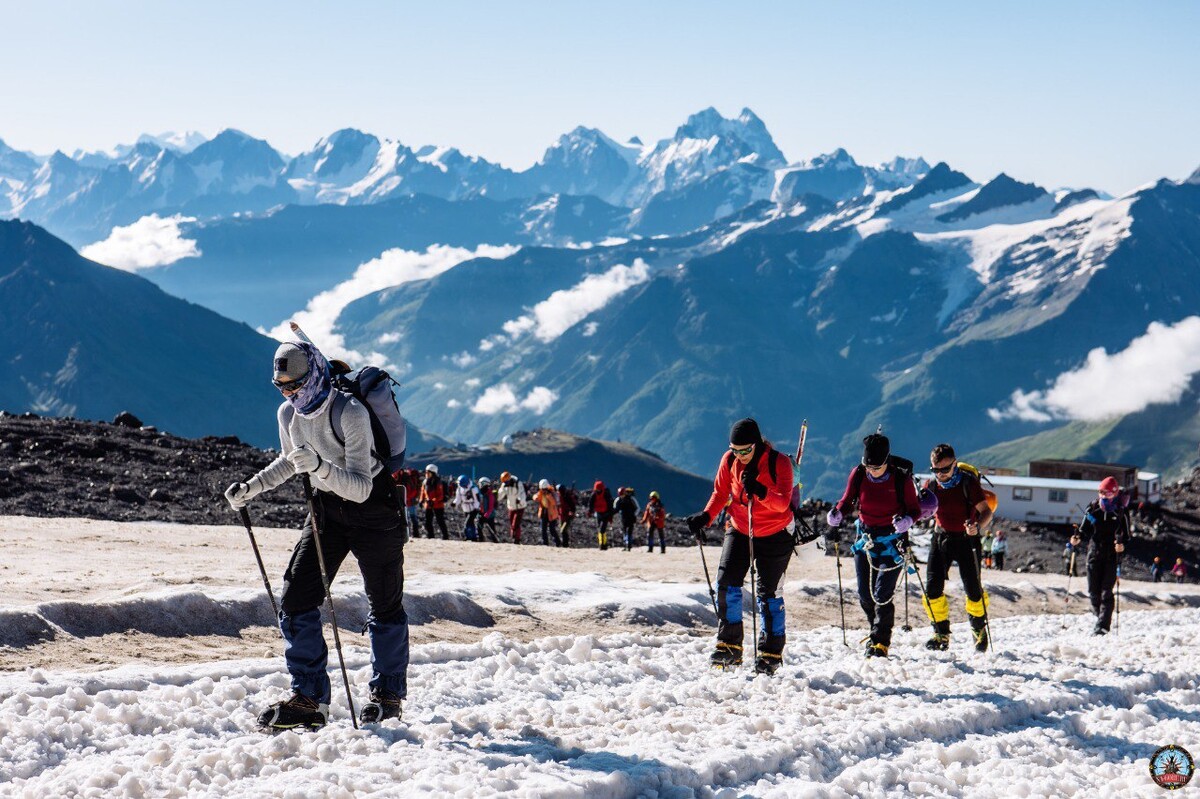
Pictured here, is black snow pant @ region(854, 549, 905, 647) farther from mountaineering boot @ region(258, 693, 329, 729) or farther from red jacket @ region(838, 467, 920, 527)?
mountaineering boot @ region(258, 693, 329, 729)

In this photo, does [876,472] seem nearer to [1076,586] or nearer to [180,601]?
[180,601]

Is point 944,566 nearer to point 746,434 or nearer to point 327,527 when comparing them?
point 746,434

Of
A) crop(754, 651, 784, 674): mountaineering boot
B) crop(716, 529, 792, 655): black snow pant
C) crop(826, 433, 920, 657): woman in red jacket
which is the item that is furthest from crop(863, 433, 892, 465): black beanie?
crop(754, 651, 784, 674): mountaineering boot

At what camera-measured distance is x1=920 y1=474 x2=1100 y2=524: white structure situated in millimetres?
124062

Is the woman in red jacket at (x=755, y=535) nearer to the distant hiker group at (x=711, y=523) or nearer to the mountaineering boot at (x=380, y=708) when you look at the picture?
the distant hiker group at (x=711, y=523)

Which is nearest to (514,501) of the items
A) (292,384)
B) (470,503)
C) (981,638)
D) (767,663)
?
(470,503)

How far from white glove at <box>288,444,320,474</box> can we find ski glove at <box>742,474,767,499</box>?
4.70 m

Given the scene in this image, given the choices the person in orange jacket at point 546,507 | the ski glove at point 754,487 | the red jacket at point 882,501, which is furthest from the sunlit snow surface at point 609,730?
the person in orange jacket at point 546,507

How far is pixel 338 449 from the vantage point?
26.8 feet

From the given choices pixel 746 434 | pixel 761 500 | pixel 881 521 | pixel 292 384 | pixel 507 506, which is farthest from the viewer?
pixel 507 506

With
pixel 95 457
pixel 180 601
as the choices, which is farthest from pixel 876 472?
pixel 95 457

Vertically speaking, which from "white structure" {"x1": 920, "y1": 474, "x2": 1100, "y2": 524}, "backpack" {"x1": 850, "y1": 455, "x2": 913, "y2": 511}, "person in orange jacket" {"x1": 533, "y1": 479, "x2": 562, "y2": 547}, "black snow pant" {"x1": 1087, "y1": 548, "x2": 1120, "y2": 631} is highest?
"white structure" {"x1": 920, "y1": 474, "x2": 1100, "y2": 524}

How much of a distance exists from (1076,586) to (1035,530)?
281ft

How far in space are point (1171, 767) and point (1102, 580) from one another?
988cm
